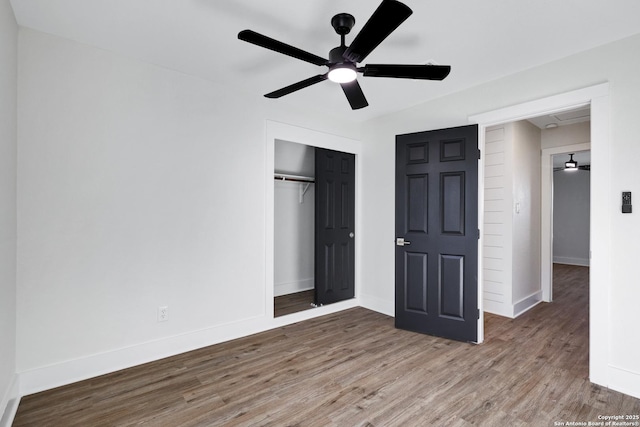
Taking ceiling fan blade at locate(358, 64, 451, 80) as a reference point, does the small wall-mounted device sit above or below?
below

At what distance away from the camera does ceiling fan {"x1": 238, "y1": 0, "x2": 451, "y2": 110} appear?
157 cm

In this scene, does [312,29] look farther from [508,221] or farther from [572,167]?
[572,167]

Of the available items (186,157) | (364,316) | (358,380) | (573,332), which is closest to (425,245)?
(364,316)

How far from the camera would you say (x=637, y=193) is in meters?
2.24

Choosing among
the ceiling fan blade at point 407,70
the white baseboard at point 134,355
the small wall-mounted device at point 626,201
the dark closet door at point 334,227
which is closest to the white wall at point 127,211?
the white baseboard at point 134,355

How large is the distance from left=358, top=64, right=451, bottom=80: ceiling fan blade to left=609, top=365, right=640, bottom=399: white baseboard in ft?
8.26

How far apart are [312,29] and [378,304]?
10.9ft

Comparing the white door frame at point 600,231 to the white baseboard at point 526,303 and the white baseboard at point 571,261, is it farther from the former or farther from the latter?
the white baseboard at point 571,261

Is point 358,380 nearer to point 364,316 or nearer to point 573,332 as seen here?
point 364,316

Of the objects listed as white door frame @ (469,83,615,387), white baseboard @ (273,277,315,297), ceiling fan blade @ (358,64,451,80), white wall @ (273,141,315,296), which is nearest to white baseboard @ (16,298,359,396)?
white baseboard @ (273,277,315,297)

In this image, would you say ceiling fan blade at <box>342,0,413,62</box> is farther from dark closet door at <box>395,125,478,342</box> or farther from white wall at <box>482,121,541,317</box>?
white wall at <box>482,121,541,317</box>

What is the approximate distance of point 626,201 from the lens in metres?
2.28

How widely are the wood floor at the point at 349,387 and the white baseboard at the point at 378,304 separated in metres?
0.67

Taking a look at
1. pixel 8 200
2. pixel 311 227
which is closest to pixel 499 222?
pixel 311 227
